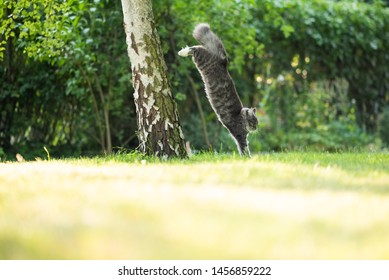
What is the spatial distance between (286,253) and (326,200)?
728 millimetres

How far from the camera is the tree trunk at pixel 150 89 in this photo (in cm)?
563

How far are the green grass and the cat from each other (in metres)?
2.27

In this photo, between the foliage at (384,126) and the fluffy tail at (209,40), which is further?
the foliage at (384,126)

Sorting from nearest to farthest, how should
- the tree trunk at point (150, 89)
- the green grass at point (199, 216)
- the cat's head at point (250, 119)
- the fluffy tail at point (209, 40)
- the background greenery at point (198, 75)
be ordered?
the green grass at point (199, 216), the tree trunk at point (150, 89), the cat's head at point (250, 119), the fluffy tail at point (209, 40), the background greenery at point (198, 75)

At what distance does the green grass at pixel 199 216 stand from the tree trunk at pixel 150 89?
1.68m

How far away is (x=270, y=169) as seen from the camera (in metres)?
4.13

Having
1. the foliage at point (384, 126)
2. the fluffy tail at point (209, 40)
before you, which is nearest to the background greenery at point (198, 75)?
the foliage at point (384, 126)

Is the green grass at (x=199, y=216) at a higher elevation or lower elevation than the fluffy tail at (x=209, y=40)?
lower

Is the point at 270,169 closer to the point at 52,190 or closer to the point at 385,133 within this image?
the point at 52,190

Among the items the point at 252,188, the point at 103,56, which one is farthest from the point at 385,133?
the point at 252,188

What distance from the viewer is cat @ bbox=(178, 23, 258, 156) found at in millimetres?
6191

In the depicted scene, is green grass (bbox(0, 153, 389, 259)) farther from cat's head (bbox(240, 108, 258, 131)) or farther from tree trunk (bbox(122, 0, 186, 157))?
cat's head (bbox(240, 108, 258, 131))

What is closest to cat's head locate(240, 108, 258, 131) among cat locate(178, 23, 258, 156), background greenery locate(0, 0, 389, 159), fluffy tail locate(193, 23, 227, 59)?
cat locate(178, 23, 258, 156)

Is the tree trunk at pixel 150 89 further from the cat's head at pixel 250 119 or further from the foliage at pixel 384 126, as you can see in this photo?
the foliage at pixel 384 126
